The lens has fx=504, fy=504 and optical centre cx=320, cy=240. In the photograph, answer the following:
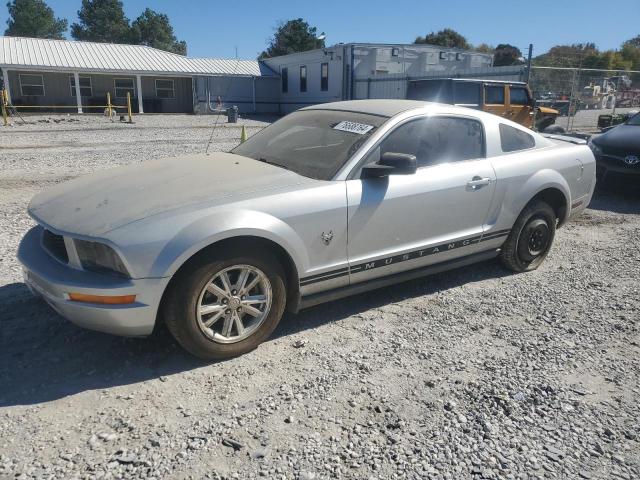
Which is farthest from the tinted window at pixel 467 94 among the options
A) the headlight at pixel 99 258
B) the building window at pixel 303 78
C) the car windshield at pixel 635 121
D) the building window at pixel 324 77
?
the building window at pixel 303 78

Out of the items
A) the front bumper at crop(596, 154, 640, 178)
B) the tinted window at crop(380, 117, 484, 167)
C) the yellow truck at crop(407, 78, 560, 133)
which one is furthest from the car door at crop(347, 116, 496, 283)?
the yellow truck at crop(407, 78, 560, 133)

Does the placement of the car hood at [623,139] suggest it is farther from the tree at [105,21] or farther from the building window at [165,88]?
the tree at [105,21]

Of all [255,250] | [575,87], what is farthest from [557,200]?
[575,87]

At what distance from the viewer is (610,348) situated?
11.7 feet

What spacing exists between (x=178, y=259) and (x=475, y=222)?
256 cm

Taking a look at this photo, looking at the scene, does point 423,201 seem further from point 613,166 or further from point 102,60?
point 102,60

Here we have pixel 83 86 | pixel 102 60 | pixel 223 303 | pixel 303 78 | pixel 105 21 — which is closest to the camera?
pixel 223 303

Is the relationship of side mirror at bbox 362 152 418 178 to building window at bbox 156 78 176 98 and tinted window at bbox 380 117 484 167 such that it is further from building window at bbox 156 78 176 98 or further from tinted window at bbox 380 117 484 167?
building window at bbox 156 78 176 98

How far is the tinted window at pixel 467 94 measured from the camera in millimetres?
13586

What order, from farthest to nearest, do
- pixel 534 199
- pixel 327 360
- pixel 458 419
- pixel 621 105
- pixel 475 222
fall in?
pixel 621 105, pixel 534 199, pixel 475 222, pixel 327 360, pixel 458 419

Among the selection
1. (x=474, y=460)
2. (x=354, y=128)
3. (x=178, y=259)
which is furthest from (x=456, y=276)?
(x=178, y=259)

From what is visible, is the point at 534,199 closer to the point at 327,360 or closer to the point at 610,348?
the point at 610,348

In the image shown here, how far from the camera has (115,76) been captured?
3094 centimetres

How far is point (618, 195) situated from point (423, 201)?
21.4ft
